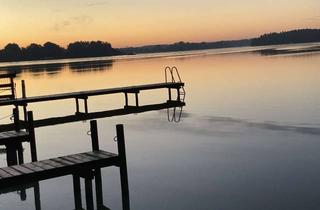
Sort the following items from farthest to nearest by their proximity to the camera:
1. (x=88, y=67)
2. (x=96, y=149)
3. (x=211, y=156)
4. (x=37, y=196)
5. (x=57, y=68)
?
(x=57, y=68) < (x=88, y=67) < (x=211, y=156) < (x=37, y=196) < (x=96, y=149)

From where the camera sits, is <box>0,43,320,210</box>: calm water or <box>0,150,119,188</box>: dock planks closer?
<box>0,150,119,188</box>: dock planks

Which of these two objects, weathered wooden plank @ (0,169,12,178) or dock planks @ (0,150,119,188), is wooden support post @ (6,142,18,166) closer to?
dock planks @ (0,150,119,188)

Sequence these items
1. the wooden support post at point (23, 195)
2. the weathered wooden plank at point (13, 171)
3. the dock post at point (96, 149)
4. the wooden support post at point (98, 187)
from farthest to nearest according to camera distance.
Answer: the wooden support post at point (23, 195)
the dock post at point (96, 149)
the wooden support post at point (98, 187)
the weathered wooden plank at point (13, 171)

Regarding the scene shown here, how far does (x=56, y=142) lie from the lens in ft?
63.9

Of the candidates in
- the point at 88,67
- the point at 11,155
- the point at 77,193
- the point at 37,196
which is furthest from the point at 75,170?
the point at 88,67

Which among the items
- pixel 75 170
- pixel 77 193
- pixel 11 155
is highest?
pixel 75 170

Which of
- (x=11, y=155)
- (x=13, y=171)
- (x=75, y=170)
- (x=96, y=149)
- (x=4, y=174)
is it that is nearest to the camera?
(x=4, y=174)

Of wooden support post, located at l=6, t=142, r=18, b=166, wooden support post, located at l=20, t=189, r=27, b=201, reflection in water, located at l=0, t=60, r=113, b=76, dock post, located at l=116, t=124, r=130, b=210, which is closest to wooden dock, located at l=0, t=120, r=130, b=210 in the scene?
dock post, located at l=116, t=124, r=130, b=210

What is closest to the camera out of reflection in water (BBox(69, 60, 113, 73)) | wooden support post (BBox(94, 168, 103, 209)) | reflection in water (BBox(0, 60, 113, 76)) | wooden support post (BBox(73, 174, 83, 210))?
wooden support post (BBox(73, 174, 83, 210))

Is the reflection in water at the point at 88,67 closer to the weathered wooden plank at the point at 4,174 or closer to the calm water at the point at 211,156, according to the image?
the calm water at the point at 211,156

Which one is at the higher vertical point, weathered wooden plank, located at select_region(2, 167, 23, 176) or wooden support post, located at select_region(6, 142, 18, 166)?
weathered wooden plank, located at select_region(2, 167, 23, 176)

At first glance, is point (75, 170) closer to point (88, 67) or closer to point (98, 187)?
point (98, 187)

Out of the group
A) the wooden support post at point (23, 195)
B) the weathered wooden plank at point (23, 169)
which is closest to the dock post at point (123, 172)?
the weathered wooden plank at point (23, 169)

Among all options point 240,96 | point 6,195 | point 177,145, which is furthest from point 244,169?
point 240,96
